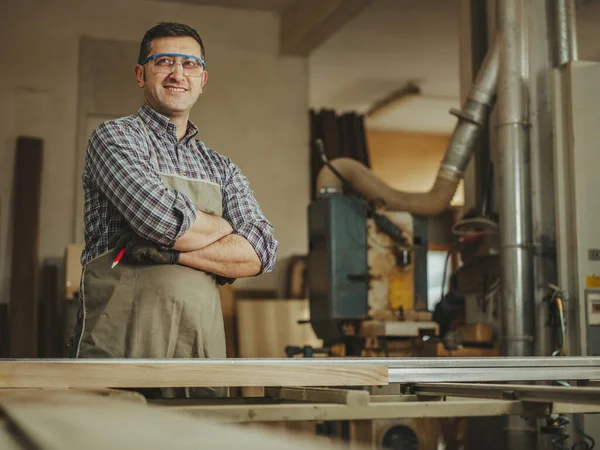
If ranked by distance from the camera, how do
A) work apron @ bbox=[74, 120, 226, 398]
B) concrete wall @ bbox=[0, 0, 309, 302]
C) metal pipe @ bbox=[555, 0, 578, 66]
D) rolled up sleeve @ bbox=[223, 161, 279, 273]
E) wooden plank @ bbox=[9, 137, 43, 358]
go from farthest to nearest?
concrete wall @ bbox=[0, 0, 309, 302], wooden plank @ bbox=[9, 137, 43, 358], metal pipe @ bbox=[555, 0, 578, 66], rolled up sleeve @ bbox=[223, 161, 279, 273], work apron @ bbox=[74, 120, 226, 398]

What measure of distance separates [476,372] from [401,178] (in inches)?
319

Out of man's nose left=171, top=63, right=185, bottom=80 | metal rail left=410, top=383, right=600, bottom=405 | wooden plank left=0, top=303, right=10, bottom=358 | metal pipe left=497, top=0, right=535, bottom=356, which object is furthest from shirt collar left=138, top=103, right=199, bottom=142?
wooden plank left=0, top=303, right=10, bottom=358

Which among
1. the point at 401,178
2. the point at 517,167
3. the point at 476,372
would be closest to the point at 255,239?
the point at 476,372

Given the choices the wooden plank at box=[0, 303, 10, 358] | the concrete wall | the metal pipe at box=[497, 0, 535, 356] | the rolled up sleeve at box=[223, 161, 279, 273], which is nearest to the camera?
the rolled up sleeve at box=[223, 161, 279, 273]

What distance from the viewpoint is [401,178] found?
9805 mm

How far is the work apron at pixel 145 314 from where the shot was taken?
6.54 feet

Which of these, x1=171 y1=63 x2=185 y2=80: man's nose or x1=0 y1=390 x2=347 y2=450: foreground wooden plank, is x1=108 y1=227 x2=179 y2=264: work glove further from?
x1=0 y1=390 x2=347 y2=450: foreground wooden plank

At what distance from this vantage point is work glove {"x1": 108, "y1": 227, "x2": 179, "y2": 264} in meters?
2.01

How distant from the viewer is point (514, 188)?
3562 mm

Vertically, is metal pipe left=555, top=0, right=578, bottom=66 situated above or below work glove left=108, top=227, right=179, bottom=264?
above

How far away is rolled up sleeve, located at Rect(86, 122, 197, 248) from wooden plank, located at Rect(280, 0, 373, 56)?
3689 mm

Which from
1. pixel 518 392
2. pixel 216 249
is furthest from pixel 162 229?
pixel 518 392

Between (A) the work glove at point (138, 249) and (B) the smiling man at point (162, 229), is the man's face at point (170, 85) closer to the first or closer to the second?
(B) the smiling man at point (162, 229)

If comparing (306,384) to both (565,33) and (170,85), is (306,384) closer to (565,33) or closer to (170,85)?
(170,85)
